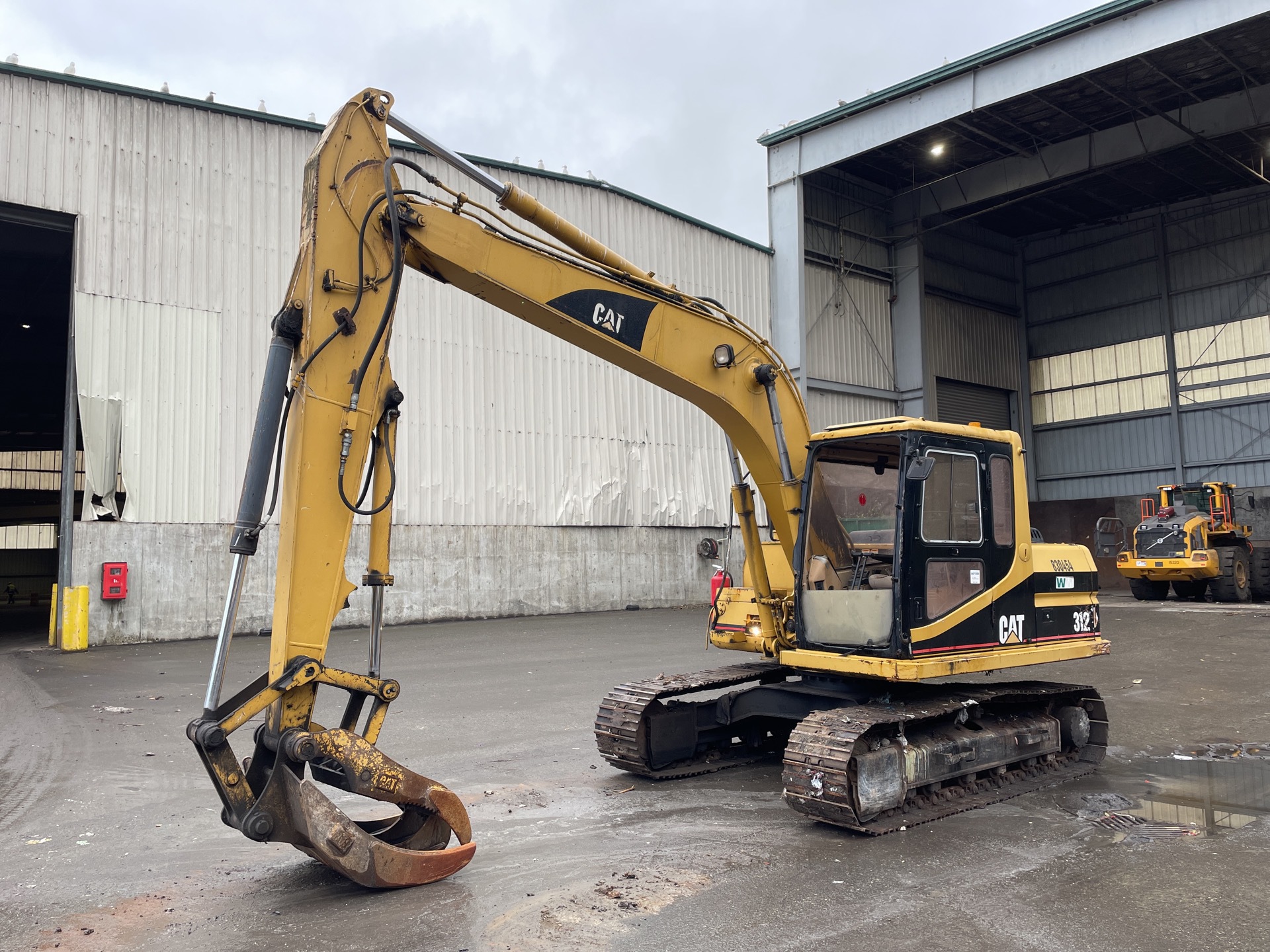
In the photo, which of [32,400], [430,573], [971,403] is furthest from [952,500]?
[32,400]

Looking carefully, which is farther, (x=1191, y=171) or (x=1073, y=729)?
(x=1191, y=171)

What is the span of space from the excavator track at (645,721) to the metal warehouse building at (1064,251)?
2019 centimetres

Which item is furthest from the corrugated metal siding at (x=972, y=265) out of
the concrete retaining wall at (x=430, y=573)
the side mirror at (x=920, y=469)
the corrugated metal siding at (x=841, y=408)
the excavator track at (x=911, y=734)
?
the side mirror at (x=920, y=469)

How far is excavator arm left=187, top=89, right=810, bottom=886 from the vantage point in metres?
4.75

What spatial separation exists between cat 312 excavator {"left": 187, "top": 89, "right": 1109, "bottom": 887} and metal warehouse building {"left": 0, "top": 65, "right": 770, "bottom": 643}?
39.6 feet

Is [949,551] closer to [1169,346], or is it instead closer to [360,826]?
[360,826]

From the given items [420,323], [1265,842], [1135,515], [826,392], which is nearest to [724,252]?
[826,392]

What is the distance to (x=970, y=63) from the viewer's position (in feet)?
77.1

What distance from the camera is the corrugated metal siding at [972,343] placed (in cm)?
3232

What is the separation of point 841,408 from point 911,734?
22.9 metres

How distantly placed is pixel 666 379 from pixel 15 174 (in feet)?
50.5

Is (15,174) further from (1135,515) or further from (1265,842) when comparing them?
(1135,515)

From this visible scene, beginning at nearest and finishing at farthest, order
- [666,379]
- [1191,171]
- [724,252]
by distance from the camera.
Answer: [666,379] < [724,252] < [1191,171]

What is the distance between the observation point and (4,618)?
1083 inches
